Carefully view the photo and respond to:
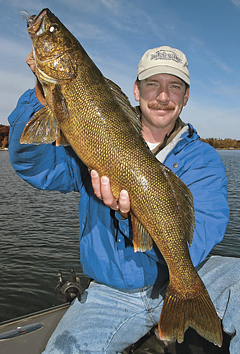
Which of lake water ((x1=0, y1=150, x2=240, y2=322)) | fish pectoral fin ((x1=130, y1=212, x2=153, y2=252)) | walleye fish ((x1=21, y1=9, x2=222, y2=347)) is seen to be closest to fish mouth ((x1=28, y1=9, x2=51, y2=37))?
walleye fish ((x1=21, y1=9, x2=222, y2=347))

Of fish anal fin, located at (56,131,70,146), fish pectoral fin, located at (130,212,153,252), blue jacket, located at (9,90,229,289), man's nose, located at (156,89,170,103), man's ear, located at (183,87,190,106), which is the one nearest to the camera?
fish pectoral fin, located at (130,212,153,252)

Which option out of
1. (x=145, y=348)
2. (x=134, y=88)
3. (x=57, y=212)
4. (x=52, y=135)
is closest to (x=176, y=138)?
(x=134, y=88)

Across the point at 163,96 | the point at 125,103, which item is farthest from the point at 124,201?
the point at 163,96

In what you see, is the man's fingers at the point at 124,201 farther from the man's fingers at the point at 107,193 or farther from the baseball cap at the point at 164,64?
the baseball cap at the point at 164,64

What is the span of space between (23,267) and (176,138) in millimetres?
7168

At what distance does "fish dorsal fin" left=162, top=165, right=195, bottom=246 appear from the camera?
2.58 m

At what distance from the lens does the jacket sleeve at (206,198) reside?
286cm

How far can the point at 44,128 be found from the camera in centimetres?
268

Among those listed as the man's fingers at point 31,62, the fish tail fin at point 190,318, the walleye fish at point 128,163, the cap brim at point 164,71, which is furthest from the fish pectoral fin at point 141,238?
the cap brim at point 164,71

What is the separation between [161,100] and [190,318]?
2672 millimetres

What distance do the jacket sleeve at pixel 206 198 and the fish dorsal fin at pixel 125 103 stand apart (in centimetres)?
101

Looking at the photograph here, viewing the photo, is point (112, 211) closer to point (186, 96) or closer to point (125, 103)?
point (125, 103)

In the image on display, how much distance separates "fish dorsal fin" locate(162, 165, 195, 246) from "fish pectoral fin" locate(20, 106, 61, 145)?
1090 mm

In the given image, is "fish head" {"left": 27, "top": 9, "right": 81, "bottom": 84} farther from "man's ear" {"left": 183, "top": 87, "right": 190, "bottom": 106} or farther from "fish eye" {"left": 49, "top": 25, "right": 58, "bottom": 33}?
"man's ear" {"left": 183, "top": 87, "right": 190, "bottom": 106}
